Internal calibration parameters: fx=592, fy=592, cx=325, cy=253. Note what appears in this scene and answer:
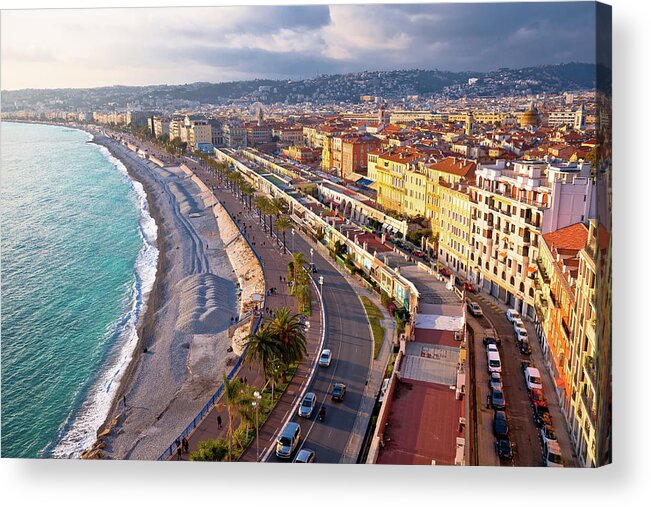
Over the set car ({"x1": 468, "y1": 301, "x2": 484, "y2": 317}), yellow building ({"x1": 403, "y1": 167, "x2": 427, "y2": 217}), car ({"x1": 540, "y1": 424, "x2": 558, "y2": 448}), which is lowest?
car ({"x1": 540, "y1": 424, "x2": 558, "y2": 448})

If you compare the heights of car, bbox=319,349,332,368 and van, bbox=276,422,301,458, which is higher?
car, bbox=319,349,332,368

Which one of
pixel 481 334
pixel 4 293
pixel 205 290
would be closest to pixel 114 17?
pixel 481 334

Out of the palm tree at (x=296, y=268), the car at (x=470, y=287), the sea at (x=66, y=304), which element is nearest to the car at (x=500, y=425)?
the car at (x=470, y=287)

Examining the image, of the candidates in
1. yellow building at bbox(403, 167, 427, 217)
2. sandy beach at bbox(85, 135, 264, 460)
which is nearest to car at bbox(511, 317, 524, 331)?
sandy beach at bbox(85, 135, 264, 460)

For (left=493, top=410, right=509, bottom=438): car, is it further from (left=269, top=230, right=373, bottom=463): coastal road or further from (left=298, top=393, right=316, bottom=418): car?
(left=298, top=393, right=316, bottom=418): car

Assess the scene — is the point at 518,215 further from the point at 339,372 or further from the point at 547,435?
the point at 547,435

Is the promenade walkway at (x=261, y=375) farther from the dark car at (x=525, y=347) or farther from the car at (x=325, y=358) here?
the dark car at (x=525, y=347)
